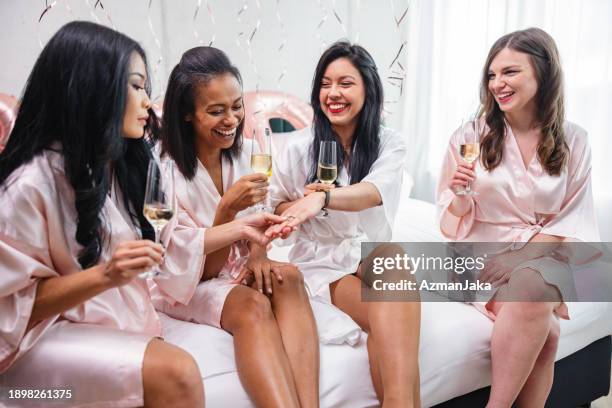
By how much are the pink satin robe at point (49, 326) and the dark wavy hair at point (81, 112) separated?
34 mm

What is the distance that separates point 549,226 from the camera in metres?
1.75

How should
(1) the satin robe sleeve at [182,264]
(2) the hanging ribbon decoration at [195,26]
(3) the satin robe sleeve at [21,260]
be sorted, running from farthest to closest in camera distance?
(2) the hanging ribbon decoration at [195,26]
(1) the satin robe sleeve at [182,264]
(3) the satin robe sleeve at [21,260]

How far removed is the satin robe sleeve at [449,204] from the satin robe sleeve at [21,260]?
1313 millimetres

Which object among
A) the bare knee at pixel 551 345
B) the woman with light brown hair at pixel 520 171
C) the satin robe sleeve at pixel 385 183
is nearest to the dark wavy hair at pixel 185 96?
the satin robe sleeve at pixel 385 183

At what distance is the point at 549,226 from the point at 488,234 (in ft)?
0.64

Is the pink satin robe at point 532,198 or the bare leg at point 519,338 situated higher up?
the pink satin robe at point 532,198

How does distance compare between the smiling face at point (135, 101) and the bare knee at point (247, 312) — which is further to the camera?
the bare knee at point (247, 312)

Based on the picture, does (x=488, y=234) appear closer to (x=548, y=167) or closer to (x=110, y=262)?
(x=548, y=167)

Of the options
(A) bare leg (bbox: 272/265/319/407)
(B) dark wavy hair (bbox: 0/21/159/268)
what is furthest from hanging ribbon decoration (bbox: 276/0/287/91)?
(B) dark wavy hair (bbox: 0/21/159/268)

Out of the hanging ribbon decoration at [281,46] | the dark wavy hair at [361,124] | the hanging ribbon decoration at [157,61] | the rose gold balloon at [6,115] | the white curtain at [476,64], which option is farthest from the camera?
the hanging ribbon decoration at [281,46]

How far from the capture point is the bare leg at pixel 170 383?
3.44 ft

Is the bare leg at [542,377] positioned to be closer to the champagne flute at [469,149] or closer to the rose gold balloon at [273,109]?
the champagne flute at [469,149]

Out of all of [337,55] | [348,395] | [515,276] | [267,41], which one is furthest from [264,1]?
[348,395]

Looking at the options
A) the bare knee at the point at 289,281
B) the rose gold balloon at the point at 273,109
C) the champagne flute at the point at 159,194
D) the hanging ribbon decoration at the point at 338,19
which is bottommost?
the bare knee at the point at 289,281
